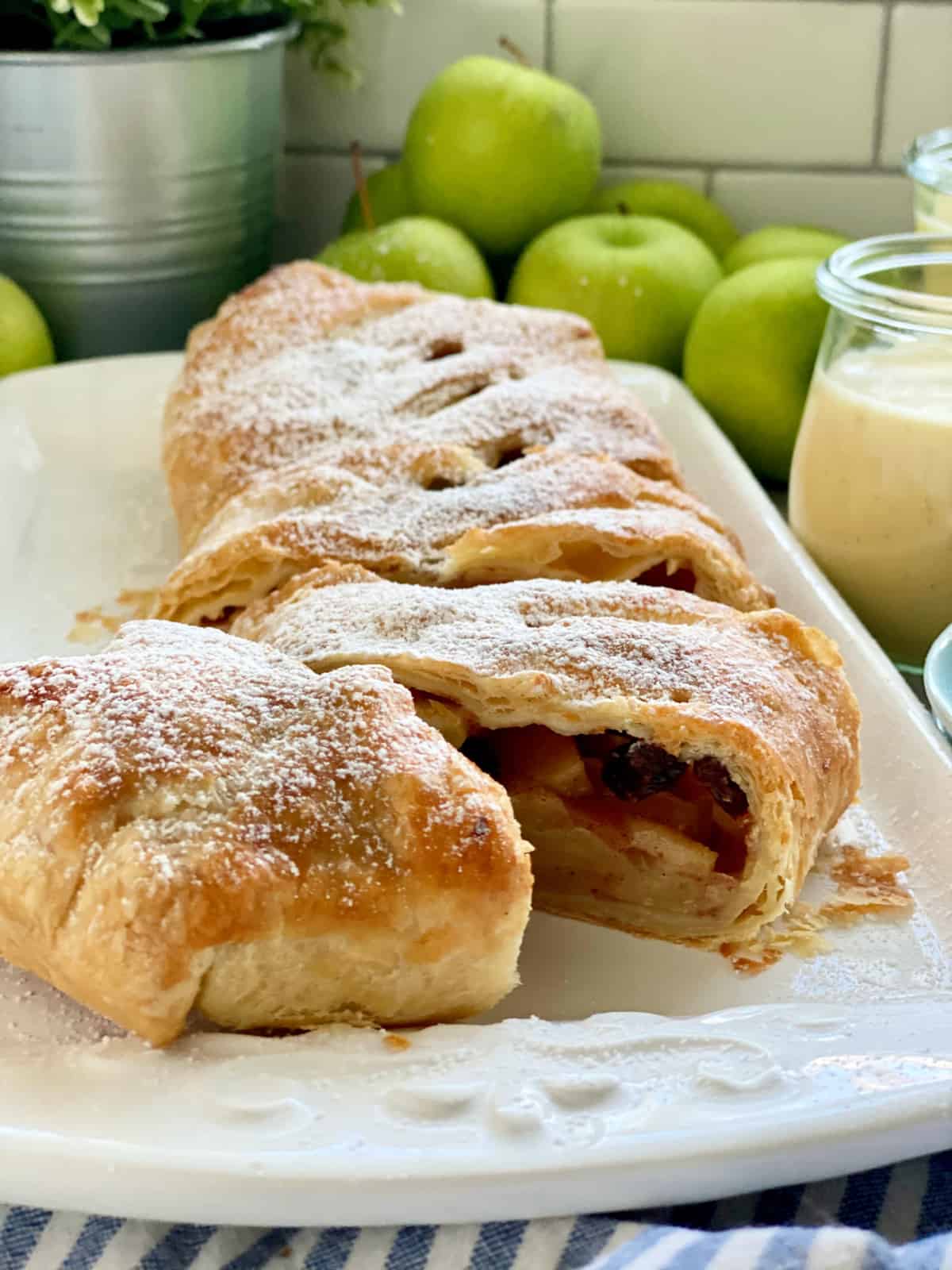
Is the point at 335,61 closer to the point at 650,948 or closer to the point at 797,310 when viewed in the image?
the point at 797,310

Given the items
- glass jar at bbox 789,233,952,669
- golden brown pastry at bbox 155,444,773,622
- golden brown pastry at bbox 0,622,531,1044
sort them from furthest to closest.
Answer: glass jar at bbox 789,233,952,669 → golden brown pastry at bbox 155,444,773,622 → golden brown pastry at bbox 0,622,531,1044

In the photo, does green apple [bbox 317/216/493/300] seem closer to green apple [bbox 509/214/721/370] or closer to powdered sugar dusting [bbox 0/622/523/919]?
green apple [bbox 509/214/721/370]

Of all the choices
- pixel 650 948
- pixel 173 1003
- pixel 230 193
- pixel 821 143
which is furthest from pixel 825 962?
pixel 821 143

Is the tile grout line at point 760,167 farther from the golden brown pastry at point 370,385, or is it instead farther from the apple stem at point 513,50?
the golden brown pastry at point 370,385

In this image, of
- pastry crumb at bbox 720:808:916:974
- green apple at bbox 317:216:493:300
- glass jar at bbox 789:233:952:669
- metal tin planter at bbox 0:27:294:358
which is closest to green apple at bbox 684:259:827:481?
glass jar at bbox 789:233:952:669

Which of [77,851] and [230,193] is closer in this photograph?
[77,851]

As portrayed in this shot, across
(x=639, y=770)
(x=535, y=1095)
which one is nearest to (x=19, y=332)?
(x=639, y=770)

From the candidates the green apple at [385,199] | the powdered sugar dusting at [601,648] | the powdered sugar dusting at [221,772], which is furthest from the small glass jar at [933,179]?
the powdered sugar dusting at [221,772]
